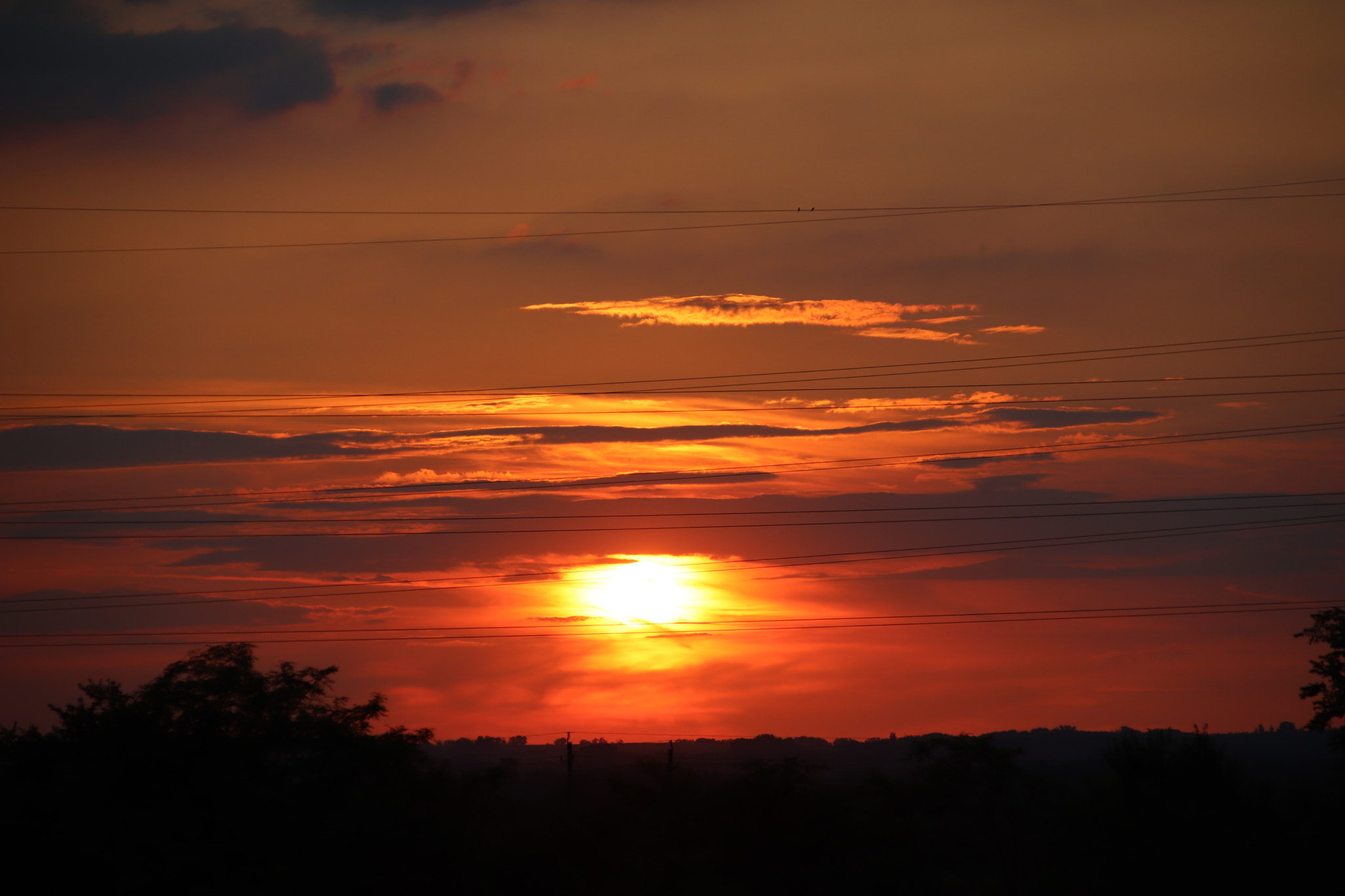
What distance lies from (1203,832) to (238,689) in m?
47.3

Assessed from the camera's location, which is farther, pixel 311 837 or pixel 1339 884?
pixel 1339 884

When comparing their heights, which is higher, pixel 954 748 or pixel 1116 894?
pixel 954 748

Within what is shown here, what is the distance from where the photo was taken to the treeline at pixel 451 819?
165 feet

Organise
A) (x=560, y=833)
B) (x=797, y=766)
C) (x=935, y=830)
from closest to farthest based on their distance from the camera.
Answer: (x=560, y=833)
(x=797, y=766)
(x=935, y=830)

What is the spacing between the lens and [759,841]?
73.9 m

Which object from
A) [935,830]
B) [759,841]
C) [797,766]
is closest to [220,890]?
[759,841]

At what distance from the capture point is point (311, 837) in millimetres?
51312

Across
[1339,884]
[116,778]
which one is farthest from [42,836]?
[1339,884]

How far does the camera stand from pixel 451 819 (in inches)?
2235

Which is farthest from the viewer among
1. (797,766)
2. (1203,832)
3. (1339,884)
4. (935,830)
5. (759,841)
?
(935,830)

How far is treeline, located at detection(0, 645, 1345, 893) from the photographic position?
50.4 metres

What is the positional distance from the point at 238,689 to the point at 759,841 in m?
34.2

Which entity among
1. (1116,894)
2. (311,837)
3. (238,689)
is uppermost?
(238,689)

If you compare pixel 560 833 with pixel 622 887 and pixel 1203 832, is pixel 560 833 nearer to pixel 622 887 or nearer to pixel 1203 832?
pixel 622 887
